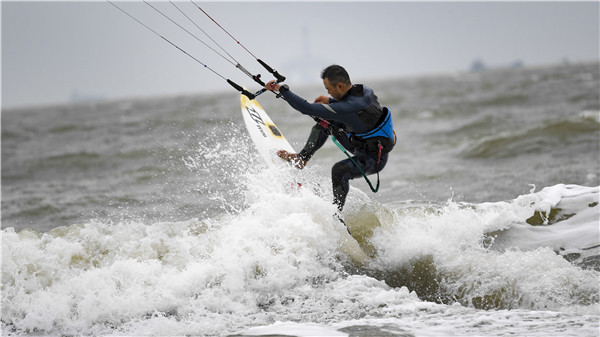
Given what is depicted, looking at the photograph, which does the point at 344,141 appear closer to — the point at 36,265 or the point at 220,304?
the point at 220,304

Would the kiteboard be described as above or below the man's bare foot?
above

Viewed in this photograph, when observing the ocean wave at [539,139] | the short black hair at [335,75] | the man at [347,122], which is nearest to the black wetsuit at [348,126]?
the man at [347,122]

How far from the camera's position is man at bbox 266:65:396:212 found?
202 inches

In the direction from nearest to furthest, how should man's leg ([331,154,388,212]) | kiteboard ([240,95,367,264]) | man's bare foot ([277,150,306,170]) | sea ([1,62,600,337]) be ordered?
1. sea ([1,62,600,337])
2. man's leg ([331,154,388,212])
3. man's bare foot ([277,150,306,170])
4. kiteboard ([240,95,367,264])

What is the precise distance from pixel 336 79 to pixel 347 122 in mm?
428

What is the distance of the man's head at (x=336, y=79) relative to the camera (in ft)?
17.1

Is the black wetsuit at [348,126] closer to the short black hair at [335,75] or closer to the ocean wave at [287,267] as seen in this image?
the short black hair at [335,75]

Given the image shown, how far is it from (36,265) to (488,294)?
427 centimetres

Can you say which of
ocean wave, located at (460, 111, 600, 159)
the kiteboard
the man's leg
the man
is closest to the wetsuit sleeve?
the man

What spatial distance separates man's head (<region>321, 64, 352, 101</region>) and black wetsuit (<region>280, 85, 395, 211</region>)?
2.9 inches

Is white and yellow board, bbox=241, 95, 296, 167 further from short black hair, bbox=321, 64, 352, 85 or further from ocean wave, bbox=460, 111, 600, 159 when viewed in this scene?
ocean wave, bbox=460, 111, 600, 159

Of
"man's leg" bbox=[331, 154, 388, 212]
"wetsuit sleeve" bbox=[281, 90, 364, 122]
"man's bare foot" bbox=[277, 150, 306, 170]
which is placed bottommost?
"man's leg" bbox=[331, 154, 388, 212]

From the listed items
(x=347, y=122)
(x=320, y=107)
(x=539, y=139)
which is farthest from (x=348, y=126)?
(x=539, y=139)

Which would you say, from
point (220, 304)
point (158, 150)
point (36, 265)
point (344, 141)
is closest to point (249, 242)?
point (220, 304)
